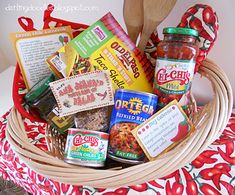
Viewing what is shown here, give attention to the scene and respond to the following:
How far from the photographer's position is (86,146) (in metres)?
0.59

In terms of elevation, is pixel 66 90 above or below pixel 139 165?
→ above

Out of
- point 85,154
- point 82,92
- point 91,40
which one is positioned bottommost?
point 85,154

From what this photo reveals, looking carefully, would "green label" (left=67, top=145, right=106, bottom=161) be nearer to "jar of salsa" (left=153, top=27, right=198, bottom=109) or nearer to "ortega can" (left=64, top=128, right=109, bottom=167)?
"ortega can" (left=64, top=128, right=109, bottom=167)

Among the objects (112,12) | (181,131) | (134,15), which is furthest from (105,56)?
(112,12)

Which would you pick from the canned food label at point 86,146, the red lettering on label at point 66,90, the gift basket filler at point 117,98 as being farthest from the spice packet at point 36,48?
the canned food label at point 86,146

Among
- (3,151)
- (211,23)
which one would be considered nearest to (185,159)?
(211,23)

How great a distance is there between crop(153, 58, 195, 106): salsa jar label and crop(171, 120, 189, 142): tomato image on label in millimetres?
69

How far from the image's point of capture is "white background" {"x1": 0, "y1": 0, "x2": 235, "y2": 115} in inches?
33.1

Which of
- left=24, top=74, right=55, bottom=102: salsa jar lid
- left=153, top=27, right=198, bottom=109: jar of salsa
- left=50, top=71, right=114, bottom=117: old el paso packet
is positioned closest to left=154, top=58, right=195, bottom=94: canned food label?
left=153, top=27, right=198, bottom=109: jar of salsa

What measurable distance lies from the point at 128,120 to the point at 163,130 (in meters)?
0.08

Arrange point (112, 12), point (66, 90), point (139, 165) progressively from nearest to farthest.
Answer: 1. point (139, 165)
2. point (66, 90)
3. point (112, 12)

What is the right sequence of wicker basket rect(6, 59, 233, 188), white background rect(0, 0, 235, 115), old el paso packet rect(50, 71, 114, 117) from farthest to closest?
white background rect(0, 0, 235, 115) → old el paso packet rect(50, 71, 114, 117) → wicker basket rect(6, 59, 233, 188)

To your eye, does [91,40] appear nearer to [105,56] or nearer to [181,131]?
[105,56]

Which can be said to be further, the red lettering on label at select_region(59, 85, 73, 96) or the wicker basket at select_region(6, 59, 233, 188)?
the red lettering on label at select_region(59, 85, 73, 96)
